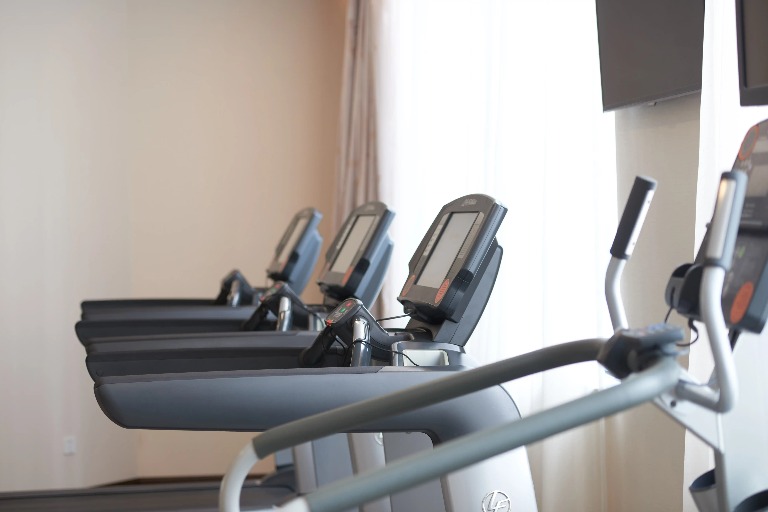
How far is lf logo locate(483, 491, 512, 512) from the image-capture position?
201 centimetres

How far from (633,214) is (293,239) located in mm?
2740

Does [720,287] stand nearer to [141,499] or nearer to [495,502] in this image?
[495,502]

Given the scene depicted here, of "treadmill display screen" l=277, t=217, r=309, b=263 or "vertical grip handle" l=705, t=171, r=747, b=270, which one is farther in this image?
"treadmill display screen" l=277, t=217, r=309, b=263

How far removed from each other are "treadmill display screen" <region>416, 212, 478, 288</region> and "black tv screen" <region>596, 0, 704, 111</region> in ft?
1.95

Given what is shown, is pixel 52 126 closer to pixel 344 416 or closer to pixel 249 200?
pixel 249 200

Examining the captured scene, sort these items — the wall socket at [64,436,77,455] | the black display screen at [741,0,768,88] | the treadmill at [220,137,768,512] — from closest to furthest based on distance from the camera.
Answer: the treadmill at [220,137,768,512], the black display screen at [741,0,768,88], the wall socket at [64,436,77,455]

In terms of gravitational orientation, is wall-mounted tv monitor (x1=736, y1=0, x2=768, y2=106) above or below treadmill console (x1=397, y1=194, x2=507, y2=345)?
above

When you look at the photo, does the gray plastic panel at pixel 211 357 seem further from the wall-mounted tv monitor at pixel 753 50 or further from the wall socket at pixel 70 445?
the wall socket at pixel 70 445

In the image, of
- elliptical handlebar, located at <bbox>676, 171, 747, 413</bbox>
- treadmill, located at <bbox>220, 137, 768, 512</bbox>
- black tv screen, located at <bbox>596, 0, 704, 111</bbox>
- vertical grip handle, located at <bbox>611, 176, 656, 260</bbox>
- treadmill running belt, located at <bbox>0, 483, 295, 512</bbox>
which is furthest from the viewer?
treadmill running belt, located at <bbox>0, 483, 295, 512</bbox>

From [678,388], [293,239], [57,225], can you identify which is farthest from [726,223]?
[57,225]

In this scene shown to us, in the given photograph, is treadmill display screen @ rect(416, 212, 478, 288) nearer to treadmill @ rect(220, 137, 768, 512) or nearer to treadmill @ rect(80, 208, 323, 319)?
treadmill @ rect(220, 137, 768, 512)

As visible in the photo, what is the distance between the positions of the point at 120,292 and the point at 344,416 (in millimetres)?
4303

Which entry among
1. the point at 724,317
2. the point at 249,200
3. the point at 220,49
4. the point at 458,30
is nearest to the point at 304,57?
the point at 220,49

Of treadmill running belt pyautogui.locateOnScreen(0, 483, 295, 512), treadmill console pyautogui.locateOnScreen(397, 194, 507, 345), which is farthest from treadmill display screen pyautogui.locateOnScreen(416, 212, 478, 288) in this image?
treadmill running belt pyautogui.locateOnScreen(0, 483, 295, 512)
